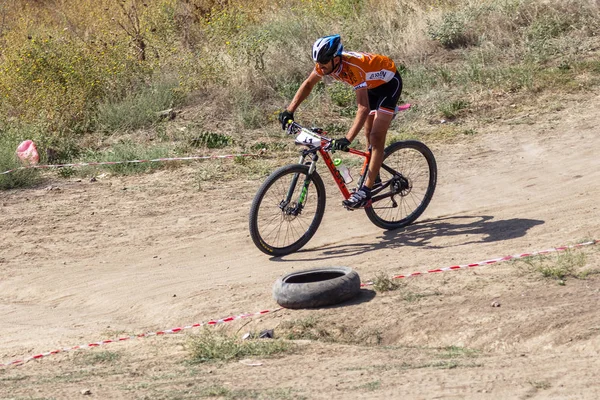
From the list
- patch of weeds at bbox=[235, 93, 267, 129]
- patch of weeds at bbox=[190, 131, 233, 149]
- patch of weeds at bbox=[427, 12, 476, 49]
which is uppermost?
patch of weeds at bbox=[427, 12, 476, 49]

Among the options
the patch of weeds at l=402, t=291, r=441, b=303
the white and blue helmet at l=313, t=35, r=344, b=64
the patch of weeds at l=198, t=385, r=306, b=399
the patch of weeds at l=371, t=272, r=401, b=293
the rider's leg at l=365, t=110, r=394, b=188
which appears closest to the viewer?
the patch of weeds at l=198, t=385, r=306, b=399

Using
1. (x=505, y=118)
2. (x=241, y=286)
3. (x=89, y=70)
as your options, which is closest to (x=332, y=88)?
(x=505, y=118)

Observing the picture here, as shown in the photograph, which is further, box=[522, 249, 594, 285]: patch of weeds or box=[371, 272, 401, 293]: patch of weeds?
box=[371, 272, 401, 293]: patch of weeds

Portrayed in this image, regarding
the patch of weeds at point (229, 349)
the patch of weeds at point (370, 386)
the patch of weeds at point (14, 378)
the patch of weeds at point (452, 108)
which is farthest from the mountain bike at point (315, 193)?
the patch of weeds at point (452, 108)

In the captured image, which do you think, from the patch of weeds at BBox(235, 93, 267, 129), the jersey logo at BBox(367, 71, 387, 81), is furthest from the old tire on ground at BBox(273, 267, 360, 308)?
the patch of weeds at BBox(235, 93, 267, 129)

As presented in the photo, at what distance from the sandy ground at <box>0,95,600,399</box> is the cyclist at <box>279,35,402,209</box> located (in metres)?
0.77

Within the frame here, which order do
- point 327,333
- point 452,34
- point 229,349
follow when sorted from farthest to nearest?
point 452,34 < point 327,333 < point 229,349

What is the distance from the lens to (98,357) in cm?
630

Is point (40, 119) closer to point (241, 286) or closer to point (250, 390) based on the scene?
point (241, 286)

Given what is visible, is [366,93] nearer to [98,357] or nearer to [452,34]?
A: [98,357]

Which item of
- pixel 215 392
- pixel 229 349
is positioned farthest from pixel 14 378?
pixel 215 392

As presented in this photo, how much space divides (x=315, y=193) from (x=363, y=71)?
4.14 feet

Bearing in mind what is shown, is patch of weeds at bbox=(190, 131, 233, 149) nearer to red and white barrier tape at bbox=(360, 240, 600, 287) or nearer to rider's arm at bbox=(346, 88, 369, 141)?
rider's arm at bbox=(346, 88, 369, 141)

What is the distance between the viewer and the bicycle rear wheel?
29.1 ft
